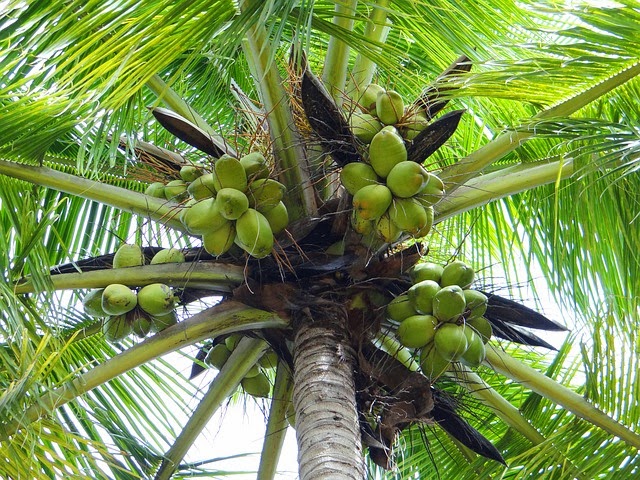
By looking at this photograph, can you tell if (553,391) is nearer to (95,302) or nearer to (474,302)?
(474,302)

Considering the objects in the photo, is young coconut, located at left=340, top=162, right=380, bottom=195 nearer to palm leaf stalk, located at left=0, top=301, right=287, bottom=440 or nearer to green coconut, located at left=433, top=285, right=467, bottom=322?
green coconut, located at left=433, top=285, right=467, bottom=322

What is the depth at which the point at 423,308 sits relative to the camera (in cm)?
283

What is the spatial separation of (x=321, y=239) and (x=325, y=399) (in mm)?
597

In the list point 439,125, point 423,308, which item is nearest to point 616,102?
point 439,125

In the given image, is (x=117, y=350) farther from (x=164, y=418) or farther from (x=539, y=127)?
(x=539, y=127)

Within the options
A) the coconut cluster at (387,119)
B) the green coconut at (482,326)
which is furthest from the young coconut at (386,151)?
the green coconut at (482,326)

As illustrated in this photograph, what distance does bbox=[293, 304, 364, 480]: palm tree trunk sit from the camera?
2449mm

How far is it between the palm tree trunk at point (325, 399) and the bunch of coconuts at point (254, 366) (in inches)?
16.8

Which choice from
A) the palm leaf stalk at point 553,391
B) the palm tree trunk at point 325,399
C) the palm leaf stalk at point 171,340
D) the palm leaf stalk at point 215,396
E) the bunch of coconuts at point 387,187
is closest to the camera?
the palm tree trunk at point 325,399

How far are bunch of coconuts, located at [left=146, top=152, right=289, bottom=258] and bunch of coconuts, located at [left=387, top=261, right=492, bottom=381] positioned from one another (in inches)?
19.4

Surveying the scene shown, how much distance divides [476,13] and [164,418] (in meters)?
2.09

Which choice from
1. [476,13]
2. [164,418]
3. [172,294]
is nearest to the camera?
[172,294]

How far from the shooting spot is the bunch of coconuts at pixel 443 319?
2770 millimetres

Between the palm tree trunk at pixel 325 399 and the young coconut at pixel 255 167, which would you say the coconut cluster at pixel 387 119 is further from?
Result: the palm tree trunk at pixel 325 399
